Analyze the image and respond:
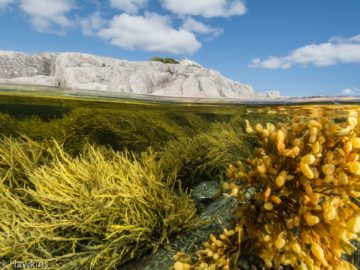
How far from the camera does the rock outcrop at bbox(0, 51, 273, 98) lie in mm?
17203

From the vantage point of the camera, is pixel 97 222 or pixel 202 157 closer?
pixel 97 222

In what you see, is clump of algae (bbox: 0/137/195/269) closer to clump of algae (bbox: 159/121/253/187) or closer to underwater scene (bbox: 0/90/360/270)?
underwater scene (bbox: 0/90/360/270)

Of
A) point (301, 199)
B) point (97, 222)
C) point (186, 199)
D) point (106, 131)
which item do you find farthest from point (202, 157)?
point (301, 199)

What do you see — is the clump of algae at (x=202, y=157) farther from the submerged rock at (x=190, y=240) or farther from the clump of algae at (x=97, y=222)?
the submerged rock at (x=190, y=240)

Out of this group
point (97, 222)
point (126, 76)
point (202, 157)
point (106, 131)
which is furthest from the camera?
point (126, 76)

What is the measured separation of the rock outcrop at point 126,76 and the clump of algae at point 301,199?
13645 millimetres

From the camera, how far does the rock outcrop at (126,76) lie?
17.2m

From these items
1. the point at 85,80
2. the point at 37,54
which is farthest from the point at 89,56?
the point at 85,80

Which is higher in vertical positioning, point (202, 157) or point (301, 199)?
point (301, 199)

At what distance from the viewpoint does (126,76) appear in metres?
18.2

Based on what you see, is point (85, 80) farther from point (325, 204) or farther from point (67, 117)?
point (325, 204)

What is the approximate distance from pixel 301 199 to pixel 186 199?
5.63 feet

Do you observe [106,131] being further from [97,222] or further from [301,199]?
[301,199]

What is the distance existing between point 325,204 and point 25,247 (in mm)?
2710
